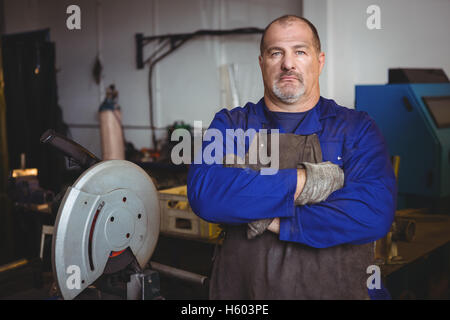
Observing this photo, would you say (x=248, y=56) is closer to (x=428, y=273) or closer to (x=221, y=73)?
(x=221, y=73)

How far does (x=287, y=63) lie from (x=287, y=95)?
11 cm

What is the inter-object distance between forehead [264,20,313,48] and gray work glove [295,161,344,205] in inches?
18.6

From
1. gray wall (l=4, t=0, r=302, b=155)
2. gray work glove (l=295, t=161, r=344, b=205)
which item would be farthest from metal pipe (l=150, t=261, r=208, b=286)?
gray wall (l=4, t=0, r=302, b=155)

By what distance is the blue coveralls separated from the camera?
134 cm

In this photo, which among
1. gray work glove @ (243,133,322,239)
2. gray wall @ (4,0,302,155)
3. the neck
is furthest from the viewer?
gray wall @ (4,0,302,155)

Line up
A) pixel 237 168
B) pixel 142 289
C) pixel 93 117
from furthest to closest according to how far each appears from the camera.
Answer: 1. pixel 93 117
2. pixel 142 289
3. pixel 237 168

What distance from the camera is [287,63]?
5.13 ft

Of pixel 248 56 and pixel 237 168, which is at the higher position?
pixel 248 56

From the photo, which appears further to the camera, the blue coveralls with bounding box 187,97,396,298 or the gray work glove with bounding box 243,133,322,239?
the gray work glove with bounding box 243,133,322,239

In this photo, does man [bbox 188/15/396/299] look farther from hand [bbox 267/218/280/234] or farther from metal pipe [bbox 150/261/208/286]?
metal pipe [bbox 150/261/208/286]
